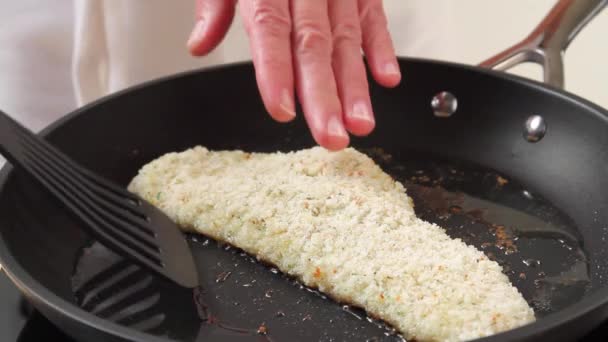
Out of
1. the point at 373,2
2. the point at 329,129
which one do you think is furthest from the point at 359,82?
the point at 373,2

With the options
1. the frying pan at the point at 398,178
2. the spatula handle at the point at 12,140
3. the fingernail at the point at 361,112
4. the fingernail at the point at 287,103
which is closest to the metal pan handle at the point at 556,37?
the frying pan at the point at 398,178

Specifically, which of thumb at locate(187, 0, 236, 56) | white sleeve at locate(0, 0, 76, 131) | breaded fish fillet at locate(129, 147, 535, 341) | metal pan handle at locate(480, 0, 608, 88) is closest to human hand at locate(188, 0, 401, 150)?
thumb at locate(187, 0, 236, 56)

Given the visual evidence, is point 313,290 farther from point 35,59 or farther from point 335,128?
point 35,59

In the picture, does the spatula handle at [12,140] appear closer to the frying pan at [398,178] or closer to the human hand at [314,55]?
the frying pan at [398,178]

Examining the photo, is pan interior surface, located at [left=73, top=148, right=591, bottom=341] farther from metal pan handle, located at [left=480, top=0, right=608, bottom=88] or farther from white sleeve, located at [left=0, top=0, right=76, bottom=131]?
white sleeve, located at [left=0, top=0, right=76, bottom=131]

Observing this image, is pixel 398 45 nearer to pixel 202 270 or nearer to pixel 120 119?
pixel 120 119

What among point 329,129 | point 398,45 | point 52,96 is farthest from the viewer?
point 398,45
